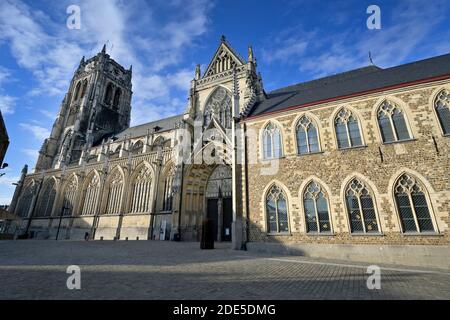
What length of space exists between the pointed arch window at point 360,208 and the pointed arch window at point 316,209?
1.05 metres

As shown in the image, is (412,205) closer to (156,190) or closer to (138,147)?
(156,190)

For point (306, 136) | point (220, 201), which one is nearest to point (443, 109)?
point (306, 136)

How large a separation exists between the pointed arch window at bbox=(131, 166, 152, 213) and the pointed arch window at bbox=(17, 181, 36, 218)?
21511 mm

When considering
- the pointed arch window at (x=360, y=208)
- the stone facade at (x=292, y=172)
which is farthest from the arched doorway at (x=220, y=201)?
the pointed arch window at (x=360, y=208)

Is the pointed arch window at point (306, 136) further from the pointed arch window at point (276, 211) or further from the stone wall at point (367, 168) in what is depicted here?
the pointed arch window at point (276, 211)

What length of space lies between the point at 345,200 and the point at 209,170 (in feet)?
41.2

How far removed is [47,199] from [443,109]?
1732 inches

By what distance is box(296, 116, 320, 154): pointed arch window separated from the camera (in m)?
12.3

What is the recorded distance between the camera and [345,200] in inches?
421

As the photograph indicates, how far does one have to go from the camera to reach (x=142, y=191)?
81.4ft

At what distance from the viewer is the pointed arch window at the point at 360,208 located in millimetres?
10077

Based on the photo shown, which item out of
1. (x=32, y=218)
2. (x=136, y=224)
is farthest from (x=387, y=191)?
(x=32, y=218)

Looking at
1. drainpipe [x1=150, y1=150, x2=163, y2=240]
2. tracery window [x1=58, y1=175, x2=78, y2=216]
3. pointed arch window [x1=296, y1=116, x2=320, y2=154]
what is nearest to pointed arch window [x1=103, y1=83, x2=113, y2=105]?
tracery window [x1=58, y1=175, x2=78, y2=216]

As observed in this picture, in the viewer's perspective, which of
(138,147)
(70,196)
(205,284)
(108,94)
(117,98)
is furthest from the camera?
(117,98)
